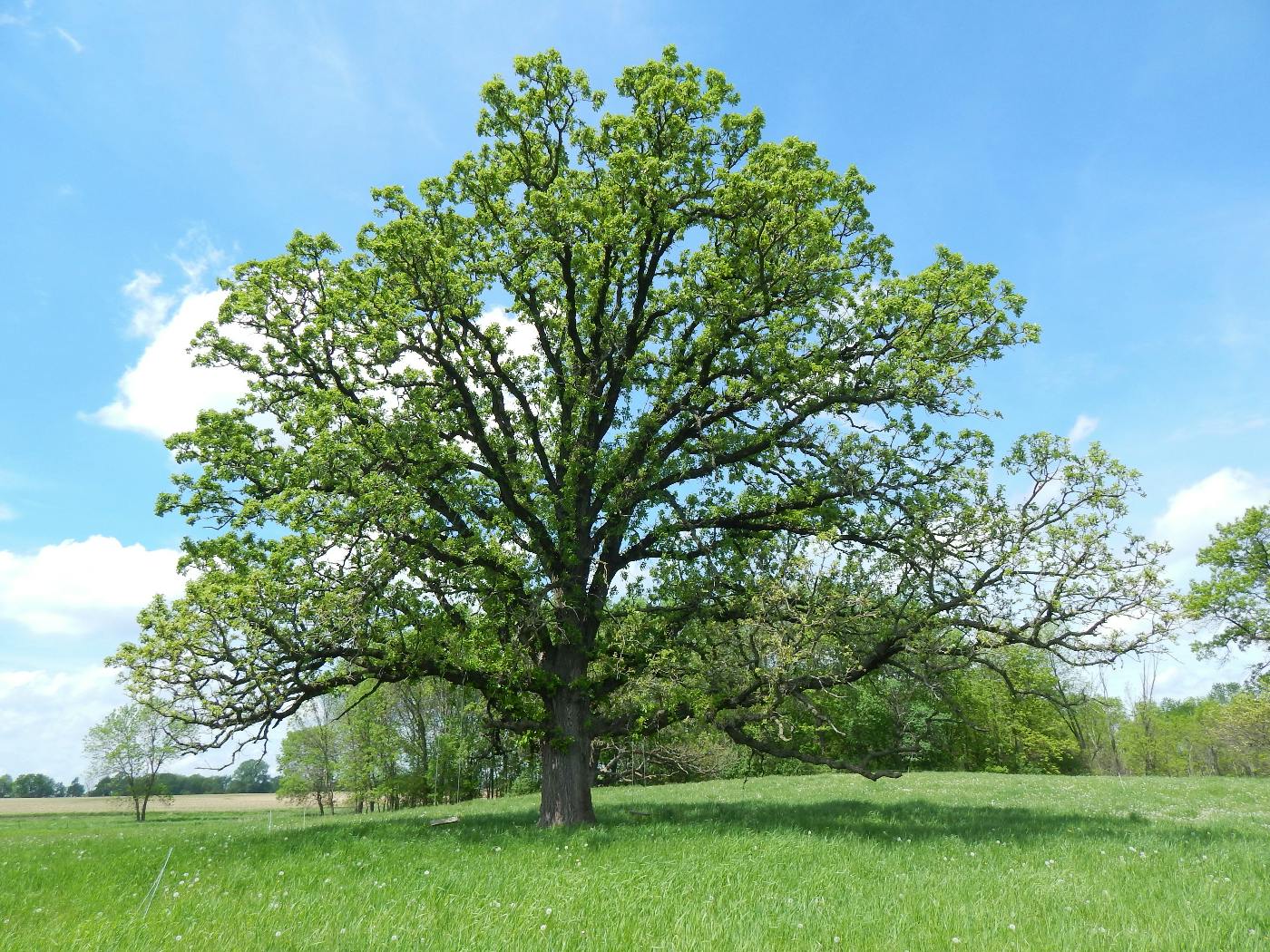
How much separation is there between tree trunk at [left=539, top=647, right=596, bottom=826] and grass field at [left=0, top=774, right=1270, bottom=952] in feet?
3.57

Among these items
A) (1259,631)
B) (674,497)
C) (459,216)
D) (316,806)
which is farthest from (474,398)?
(316,806)

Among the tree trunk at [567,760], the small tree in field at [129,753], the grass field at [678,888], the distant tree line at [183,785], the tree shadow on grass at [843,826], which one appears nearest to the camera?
the grass field at [678,888]

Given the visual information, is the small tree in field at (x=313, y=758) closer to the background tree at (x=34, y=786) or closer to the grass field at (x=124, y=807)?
the grass field at (x=124, y=807)

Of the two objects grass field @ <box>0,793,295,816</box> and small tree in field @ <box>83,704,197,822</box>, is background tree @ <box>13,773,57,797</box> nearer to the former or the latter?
grass field @ <box>0,793,295,816</box>

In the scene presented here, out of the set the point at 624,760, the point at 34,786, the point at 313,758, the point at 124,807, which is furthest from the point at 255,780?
the point at 624,760

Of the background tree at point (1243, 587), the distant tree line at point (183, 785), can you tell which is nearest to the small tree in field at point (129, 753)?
the distant tree line at point (183, 785)

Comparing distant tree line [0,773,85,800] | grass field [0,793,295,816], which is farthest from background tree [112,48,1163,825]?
distant tree line [0,773,85,800]

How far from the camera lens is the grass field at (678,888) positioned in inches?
281

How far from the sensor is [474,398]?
20.0 m

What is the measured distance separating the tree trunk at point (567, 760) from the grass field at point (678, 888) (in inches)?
42.8

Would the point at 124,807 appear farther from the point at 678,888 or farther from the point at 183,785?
the point at 678,888

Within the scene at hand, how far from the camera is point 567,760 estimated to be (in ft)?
56.8

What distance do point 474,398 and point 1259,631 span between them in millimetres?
47848

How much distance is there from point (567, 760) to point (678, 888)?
8288 millimetres
